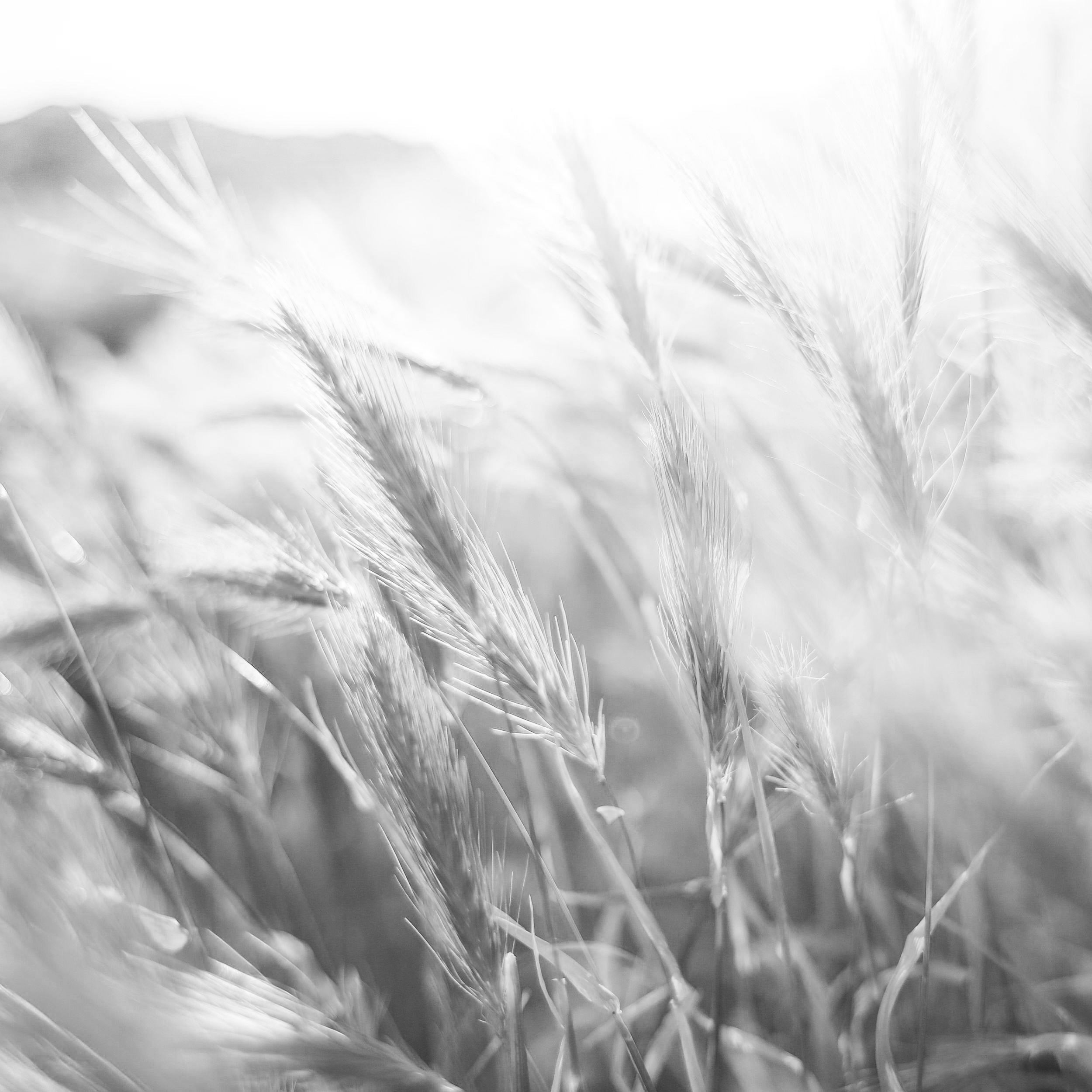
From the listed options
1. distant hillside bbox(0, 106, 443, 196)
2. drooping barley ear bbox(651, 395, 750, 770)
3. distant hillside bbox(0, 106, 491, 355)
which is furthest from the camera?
distant hillside bbox(0, 106, 443, 196)

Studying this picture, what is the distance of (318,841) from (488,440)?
0.44m

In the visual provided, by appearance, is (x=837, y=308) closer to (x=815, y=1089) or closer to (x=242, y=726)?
(x=815, y=1089)

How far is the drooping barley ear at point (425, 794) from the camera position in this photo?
307 millimetres

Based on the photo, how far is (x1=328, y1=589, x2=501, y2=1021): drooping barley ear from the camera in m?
0.31

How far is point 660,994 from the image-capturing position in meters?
0.47

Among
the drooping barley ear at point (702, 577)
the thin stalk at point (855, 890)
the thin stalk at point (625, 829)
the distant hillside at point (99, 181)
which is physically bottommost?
the thin stalk at point (855, 890)

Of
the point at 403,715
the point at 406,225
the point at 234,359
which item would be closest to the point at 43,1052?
the point at 403,715

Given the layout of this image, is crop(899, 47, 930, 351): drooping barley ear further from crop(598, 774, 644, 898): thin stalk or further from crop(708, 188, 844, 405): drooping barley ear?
crop(598, 774, 644, 898): thin stalk

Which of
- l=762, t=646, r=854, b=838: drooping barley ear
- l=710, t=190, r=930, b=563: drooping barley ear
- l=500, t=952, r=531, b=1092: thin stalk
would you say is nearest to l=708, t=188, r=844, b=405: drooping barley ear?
l=710, t=190, r=930, b=563: drooping barley ear

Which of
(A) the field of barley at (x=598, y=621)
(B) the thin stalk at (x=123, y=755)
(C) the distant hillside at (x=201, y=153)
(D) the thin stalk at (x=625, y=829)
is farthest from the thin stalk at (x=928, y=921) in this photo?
(C) the distant hillside at (x=201, y=153)

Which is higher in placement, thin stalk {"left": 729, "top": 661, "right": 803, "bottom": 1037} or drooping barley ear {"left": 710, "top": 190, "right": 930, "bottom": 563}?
drooping barley ear {"left": 710, "top": 190, "right": 930, "bottom": 563}

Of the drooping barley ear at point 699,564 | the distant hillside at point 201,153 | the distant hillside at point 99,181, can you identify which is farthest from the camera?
the distant hillside at point 201,153

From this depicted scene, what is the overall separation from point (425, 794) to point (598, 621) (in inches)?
21.4

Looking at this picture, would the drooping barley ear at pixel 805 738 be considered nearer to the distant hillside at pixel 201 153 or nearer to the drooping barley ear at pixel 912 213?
the drooping barley ear at pixel 912 213
